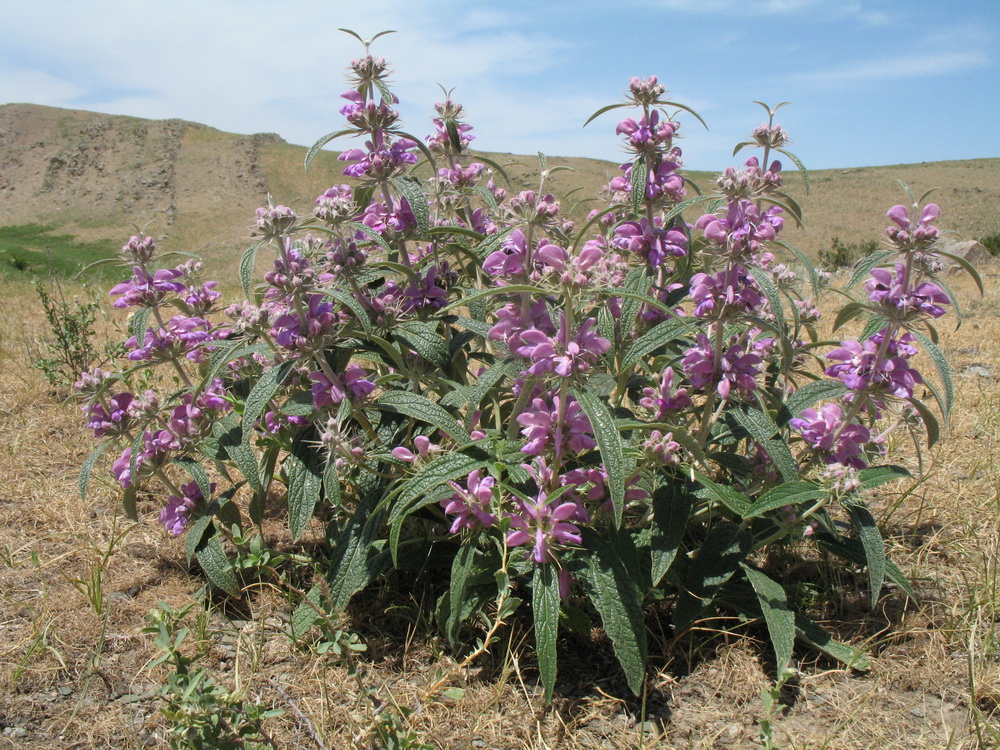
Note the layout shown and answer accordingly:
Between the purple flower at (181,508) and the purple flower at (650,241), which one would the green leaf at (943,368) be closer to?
the purple flower at (650,241)

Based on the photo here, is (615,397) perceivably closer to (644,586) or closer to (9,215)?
(644,586)

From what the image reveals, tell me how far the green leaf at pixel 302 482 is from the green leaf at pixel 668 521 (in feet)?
3.58

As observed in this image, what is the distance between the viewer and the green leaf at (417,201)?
7.18 feet

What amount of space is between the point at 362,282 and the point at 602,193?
121cm

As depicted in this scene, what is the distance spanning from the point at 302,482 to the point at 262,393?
0.35 meters

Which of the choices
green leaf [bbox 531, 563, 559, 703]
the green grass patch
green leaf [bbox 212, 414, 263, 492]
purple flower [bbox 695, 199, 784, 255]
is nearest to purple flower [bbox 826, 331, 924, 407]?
purple flower [bbox 695, 199, 784, 255]

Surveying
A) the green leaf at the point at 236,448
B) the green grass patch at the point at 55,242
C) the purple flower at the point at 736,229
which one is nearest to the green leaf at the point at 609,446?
the purple flower at the point at 736,229

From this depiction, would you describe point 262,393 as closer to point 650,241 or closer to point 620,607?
point 620,607

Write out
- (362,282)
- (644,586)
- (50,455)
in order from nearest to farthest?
(644,586) < (362,282) < (50,455)

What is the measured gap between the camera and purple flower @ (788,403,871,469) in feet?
6.75

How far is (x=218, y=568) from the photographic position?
7.72ft

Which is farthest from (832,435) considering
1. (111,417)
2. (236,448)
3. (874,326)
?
(111,417)

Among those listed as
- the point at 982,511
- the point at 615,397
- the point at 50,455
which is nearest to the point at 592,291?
the point at 615,397

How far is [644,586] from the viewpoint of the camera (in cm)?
204
